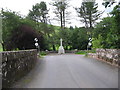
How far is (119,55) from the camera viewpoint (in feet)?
30.0

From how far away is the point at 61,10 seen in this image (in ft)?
147

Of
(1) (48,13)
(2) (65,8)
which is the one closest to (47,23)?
(1) (48,13)

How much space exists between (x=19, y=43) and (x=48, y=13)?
49.3 feet

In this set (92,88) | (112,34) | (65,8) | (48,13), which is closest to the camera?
(92,88)

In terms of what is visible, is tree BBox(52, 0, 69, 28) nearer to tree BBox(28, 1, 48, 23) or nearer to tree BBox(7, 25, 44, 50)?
tree BBox(28, 1, 48, 23)

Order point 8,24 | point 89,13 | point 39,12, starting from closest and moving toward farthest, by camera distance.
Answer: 1. point 8,24
2. point 89,13
3. point 39,12

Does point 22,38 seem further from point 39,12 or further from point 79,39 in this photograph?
point 79,39

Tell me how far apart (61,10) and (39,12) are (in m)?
5.83

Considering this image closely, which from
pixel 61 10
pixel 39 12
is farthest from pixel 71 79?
pixel 39 12

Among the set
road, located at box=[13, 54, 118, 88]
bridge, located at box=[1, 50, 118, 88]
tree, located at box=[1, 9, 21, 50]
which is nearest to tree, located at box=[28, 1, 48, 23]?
tree, located at box=[1, 9, 21, 50]

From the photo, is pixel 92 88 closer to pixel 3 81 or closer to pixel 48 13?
pixel 3 81

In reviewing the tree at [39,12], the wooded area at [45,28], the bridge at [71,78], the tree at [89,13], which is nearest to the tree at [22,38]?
the wooded area at [45,28]

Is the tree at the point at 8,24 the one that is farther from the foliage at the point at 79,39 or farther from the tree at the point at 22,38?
the foliage at the point at 79,39

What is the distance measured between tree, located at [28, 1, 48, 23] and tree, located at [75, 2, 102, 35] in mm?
8324
